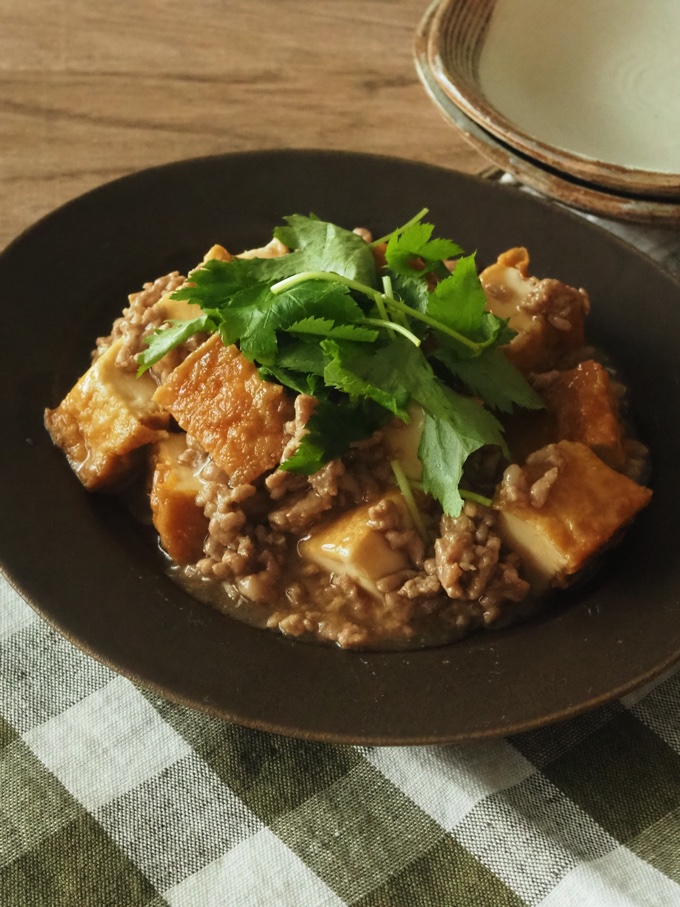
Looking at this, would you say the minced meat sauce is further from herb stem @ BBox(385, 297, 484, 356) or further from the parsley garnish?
herb stem @ BBox(385, 297, 484, 356)

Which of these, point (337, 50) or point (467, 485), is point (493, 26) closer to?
point (337, 50)

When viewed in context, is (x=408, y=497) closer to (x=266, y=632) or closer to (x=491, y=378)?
(x=491, y=378)

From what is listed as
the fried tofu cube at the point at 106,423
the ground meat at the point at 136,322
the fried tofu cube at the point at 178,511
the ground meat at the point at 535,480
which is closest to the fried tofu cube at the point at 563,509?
the ground meat at the point at 535,480

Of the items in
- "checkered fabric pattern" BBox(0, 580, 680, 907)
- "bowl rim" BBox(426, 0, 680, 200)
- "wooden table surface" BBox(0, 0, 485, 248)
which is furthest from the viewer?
"wooden table surface" BBox(0, 0, 485, 248)

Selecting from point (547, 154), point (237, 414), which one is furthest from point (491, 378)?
point (547, 154)

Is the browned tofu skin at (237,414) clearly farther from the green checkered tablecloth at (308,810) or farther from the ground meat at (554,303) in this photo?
the ground meat at (554,303)

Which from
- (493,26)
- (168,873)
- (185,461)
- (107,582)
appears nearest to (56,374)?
(185,461)

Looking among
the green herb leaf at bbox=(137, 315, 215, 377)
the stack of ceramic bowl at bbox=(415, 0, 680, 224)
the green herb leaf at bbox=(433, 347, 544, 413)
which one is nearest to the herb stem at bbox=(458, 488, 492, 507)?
the green herb leaf at bbox=(433, 347, 544, 413)
